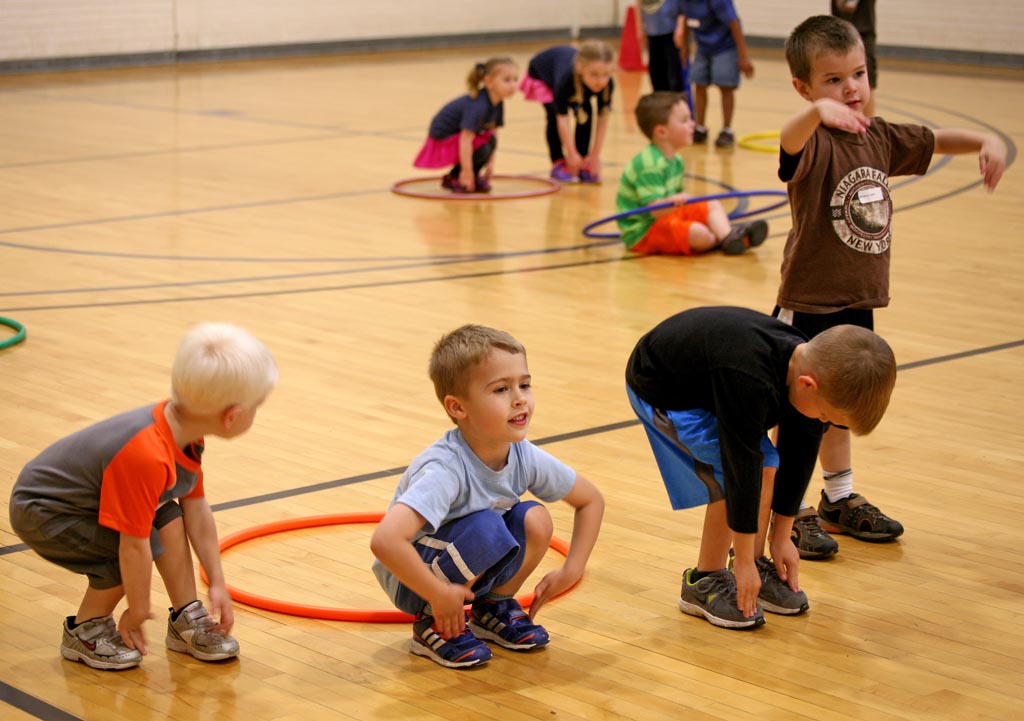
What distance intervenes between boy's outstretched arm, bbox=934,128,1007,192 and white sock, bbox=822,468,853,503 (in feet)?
2.70

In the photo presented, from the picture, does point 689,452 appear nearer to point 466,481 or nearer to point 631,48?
point 466,481

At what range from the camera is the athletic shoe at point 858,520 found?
383cm

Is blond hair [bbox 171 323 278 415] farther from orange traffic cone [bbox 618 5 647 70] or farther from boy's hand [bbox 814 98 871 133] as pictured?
orange traffic cone [bbox 618 5 647 70]

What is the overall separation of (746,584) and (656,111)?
4.81 metres

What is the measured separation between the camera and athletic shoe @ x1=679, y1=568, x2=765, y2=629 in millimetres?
3289

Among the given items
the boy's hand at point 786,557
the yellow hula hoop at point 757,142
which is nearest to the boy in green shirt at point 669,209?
the yellow hula hoop at point 757,142

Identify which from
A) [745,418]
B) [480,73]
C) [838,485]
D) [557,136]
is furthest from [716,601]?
[557,136]

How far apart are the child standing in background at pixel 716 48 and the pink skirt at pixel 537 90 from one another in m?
1.57

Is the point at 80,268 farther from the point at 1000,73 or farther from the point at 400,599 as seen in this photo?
the point at 1000,73

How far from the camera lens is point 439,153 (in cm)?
991

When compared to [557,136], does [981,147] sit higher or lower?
higher

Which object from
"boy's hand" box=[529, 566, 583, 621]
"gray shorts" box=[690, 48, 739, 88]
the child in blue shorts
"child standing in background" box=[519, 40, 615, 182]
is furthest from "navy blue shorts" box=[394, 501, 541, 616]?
"gray shorts" box=[690, 48, 739, 88]

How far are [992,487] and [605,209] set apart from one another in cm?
501

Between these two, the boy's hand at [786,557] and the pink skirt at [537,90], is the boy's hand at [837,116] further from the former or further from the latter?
the pink skirt at [537,90]
